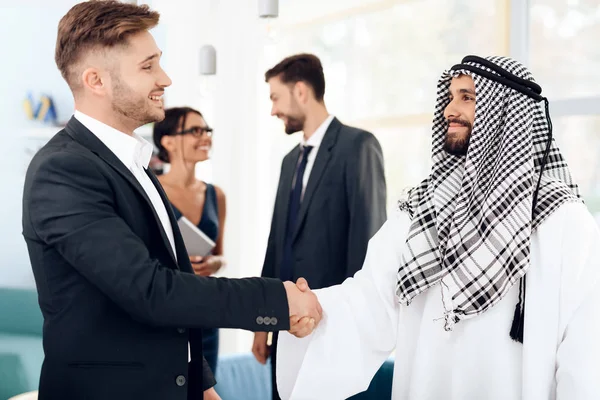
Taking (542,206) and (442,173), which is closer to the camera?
(542,206)

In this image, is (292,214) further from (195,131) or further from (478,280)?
(478,280)

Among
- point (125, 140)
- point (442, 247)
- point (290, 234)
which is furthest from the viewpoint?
point (290, 234)

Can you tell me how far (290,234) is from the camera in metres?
3.36

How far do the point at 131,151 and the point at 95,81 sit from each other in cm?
20

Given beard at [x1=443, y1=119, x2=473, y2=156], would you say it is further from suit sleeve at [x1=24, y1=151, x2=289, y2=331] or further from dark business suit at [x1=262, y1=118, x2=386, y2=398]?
dark business suit at [x1=262, y1=118, x2=386, y2=398]

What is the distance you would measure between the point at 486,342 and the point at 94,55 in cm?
127

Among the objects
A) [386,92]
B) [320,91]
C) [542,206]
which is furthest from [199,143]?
[542,206]

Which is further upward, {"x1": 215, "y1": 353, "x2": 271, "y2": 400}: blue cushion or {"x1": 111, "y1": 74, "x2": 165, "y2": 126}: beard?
{"x1": 111, "y1": 74, "x2": 165, "y2": 126}: beard

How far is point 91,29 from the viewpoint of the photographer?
6.20 feet

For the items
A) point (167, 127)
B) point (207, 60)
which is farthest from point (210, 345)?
point (207, 60)

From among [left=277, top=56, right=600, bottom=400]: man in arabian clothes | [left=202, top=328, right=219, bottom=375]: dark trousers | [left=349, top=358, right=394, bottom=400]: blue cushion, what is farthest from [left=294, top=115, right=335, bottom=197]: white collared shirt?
[left=277, top=56, right=600, bottom=400]: man in arabian clothes

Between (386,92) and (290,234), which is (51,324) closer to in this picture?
(290,234)

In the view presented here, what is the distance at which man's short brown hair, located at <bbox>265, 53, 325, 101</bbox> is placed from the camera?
353 cm

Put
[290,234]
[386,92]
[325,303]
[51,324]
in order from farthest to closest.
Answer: [386,92], [290,234], [325,303], [51,324]
